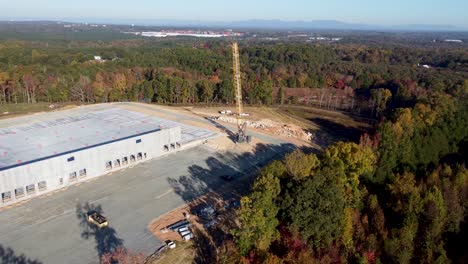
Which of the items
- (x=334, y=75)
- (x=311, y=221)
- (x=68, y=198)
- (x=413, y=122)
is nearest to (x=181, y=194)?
(x=68, y=198)

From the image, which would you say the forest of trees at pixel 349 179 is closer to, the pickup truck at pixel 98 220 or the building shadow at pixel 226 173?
the building shadow at pixel 226 173

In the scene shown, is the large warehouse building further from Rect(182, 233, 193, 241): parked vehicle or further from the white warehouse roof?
Rect(182, 233, 193, 241): parked vehicle

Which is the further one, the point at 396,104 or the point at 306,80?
the point at 306,80

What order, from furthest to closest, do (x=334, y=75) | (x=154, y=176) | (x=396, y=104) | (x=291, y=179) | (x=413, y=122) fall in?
(x=334, y=75)
(x=396, y=104)
(x=413, y=122)
(x=154, y=176)
(x=291, y=179)

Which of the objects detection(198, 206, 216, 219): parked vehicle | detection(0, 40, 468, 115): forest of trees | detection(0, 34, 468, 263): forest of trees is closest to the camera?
detection(0, 34, 468, 263): forest of trees

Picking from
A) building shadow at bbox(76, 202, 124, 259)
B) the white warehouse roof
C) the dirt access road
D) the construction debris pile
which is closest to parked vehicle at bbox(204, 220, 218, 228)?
the dirt access road

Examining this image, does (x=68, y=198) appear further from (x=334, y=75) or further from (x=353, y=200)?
(x=334, y=75)

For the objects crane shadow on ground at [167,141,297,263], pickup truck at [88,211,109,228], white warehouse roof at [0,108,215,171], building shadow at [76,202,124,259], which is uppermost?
white warehouse roof at [0,108,215,171]

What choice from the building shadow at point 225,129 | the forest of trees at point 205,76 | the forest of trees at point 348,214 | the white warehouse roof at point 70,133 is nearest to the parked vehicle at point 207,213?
the forest of trees at point 348,214
